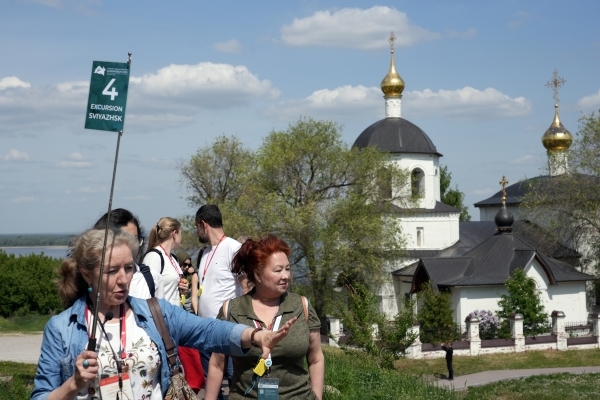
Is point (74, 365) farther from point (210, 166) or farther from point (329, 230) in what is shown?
point (210, 166)

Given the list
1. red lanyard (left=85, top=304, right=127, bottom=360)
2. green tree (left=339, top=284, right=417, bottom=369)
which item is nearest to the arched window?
green tree (left=339, top=284, right=417, bottom=369)

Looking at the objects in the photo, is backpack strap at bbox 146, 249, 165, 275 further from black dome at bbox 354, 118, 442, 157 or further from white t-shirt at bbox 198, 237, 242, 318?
black dome at bbox 354, 118, 442, 157

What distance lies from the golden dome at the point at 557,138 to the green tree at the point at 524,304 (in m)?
20.0

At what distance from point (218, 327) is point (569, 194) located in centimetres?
4130

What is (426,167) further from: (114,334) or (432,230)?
(114,334)

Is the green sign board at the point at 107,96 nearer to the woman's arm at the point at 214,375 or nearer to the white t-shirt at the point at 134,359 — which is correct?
the white t-shirt at the point at 134,359

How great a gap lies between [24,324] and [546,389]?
676 inches

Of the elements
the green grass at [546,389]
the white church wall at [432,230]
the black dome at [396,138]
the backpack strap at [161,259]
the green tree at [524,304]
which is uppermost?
the black dome at [396,138]

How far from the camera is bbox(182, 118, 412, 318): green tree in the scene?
38.3 m

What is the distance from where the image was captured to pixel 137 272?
217 inches

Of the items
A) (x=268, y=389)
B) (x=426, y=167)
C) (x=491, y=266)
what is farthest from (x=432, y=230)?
(x=268, y=389)

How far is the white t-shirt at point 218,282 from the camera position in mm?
6609

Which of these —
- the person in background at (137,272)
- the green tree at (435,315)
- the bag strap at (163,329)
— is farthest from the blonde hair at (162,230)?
the green tree at (435,315)

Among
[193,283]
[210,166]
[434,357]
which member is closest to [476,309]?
[434,357]
